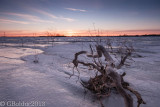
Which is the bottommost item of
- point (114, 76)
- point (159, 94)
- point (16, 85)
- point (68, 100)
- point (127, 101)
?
point (159, 94)

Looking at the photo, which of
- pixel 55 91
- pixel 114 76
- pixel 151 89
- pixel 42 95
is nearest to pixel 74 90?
pixel 55 91

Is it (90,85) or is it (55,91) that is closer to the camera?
(55,91)

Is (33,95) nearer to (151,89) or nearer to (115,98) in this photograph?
(115,98)

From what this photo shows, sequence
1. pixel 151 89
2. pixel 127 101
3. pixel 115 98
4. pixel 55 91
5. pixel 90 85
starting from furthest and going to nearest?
1. pixel 151 89
2. pixel 90 85
3. pixel 115 98
4. pixel 55 91
5. pixel 127 101

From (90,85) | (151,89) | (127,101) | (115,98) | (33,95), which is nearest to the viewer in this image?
(127,101)

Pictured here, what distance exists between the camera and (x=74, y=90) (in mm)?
1834

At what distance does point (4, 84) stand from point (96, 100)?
56.5 inches

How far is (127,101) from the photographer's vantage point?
0.95 m

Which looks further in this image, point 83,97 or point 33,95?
point 83,97

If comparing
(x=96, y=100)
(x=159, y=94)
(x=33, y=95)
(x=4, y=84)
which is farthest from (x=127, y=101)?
(x=4, y=84)

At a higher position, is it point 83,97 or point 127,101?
point 127,101

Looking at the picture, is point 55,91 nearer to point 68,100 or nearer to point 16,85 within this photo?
point 68,100

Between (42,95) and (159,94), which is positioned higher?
(42,95)

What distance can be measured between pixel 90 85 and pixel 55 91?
0.62 m
